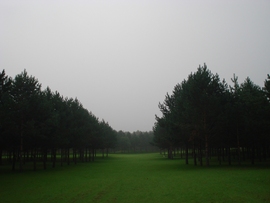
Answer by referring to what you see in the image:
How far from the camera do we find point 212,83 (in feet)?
119

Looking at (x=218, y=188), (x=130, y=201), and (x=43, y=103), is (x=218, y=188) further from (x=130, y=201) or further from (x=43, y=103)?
(x=43, y=103)

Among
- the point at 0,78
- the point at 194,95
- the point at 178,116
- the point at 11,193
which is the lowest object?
the point at 11,193

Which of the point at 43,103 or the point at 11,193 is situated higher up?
the point at 43,103

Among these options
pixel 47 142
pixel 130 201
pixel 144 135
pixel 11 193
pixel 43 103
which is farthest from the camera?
pixel 144 135

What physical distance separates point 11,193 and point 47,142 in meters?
19.5

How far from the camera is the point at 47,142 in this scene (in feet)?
123

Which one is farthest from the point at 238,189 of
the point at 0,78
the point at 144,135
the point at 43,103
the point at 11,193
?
the point at 144,135

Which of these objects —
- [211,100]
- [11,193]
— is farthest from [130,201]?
[211,100]

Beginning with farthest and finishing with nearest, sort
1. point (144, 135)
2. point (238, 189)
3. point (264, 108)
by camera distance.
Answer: point (144, 135)
point (264, 108)
point (238, 189)

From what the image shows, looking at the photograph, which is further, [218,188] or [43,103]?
[43,103]

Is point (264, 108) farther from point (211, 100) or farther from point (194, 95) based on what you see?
point (194, 95)

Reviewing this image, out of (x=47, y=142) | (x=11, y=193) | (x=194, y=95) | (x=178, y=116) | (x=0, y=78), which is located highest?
(x=0, y=78)

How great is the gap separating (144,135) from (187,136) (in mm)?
127434

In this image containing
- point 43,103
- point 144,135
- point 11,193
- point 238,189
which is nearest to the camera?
point 238,189
